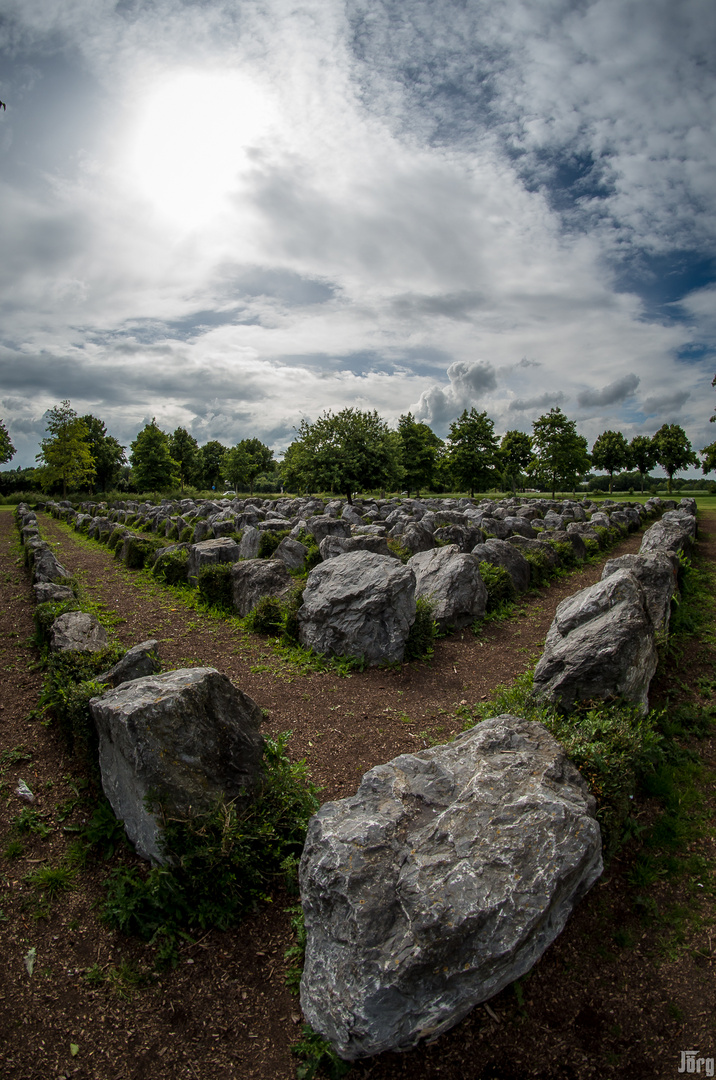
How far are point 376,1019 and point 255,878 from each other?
156cm

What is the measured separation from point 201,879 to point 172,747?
0.93 m

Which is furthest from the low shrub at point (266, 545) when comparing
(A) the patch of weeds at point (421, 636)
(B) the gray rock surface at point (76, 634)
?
(B) the gray rock surface at point (76, 634)

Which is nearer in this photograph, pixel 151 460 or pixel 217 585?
pixel 217 585

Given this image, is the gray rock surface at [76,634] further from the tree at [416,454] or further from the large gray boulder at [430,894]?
the tree at [416,454]

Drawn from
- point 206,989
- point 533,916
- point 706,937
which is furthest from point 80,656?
point 706,937

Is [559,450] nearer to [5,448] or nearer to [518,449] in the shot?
[518,449]

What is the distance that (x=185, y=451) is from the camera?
2901 inches

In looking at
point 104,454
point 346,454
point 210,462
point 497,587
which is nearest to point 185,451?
point 210,462

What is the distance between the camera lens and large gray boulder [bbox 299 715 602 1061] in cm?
276

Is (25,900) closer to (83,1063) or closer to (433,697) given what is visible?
(83,1063)

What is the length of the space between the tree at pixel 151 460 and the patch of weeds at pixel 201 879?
2126 inches

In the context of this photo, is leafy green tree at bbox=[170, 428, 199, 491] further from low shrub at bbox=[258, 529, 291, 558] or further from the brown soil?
the brown soil

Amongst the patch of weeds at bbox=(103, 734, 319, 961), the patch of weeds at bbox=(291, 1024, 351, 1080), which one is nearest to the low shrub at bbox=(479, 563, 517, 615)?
the patch of weeds at bbox=(103, 734, 319, 961)

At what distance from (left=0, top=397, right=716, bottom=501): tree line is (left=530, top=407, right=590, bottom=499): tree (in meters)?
0.08
